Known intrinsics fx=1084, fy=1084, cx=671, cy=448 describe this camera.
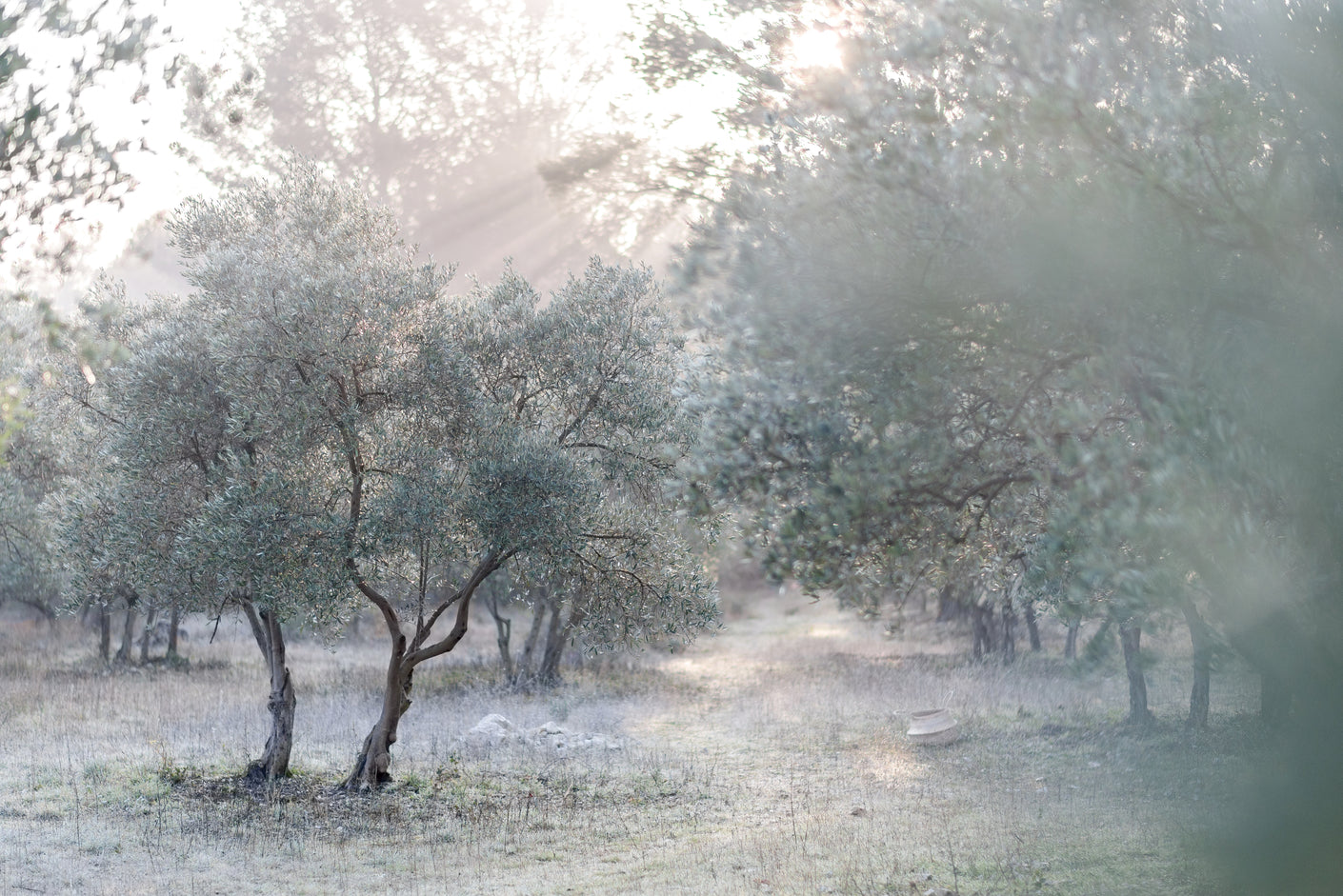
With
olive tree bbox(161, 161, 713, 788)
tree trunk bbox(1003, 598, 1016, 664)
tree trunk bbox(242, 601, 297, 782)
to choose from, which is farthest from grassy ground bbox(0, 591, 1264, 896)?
olive tree bbox(161, 161, 713, 788)

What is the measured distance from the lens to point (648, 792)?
1742 centimetres

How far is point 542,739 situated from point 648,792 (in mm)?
4886

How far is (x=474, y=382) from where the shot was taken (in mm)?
14609

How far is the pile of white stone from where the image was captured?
69.9 feet

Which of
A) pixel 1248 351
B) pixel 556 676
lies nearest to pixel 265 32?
pixel 556 676

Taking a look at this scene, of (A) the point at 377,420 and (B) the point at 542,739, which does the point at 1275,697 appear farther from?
(B) the point at 542,739

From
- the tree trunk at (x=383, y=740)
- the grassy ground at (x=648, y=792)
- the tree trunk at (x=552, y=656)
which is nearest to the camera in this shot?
the grassy ground at (x=648, y=792)

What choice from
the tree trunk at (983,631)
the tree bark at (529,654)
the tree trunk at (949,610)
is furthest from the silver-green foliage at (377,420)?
the tree trunk at (949,610)

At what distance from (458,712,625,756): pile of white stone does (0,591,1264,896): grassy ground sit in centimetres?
51

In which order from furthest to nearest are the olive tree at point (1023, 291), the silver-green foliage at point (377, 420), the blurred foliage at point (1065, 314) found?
the silver-green foliage at point (377, 420) < the olive tree at point (1023, 291) < the blurred foliage at point (1065, 314)

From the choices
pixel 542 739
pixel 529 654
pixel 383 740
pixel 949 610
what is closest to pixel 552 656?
pixel 529 654

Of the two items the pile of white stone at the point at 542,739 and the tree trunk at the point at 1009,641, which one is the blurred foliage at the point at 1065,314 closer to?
the pile of white stone at the point at 542,739

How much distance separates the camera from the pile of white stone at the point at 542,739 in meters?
21.3

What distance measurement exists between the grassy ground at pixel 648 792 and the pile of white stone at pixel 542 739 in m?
0.51
